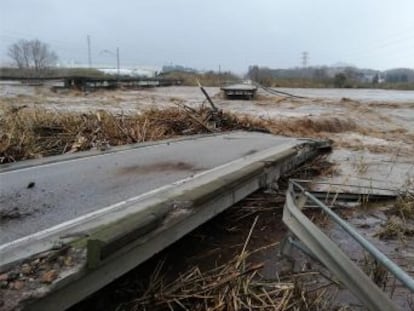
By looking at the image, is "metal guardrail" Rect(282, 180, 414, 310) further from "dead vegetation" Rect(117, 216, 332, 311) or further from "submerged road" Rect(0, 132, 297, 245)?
"submerged road" Rect(0, 132, 297, 245)

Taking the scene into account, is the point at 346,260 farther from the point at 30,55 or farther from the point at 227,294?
the point at 30,55

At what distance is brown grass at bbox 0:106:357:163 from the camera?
634cm

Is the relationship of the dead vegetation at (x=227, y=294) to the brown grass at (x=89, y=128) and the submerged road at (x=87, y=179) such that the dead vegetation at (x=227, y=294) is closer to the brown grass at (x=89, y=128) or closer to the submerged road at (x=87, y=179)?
the submerged road at (x=87, y=179)

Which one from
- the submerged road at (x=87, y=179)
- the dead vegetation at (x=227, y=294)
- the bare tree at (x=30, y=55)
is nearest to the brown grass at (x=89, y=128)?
the submerged road at (x=87, y=179)

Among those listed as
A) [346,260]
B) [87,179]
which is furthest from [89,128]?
[346,260]

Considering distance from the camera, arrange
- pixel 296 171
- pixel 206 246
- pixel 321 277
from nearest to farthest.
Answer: pixel 321 277 → pixel 206 246 → pixel 296 171

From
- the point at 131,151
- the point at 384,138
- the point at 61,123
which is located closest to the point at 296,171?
the point at 131,151

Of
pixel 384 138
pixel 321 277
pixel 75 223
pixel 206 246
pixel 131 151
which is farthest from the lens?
pixel 384 138

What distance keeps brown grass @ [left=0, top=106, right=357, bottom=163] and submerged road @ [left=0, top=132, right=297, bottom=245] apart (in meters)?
0.95

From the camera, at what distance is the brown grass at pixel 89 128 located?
6336 mm

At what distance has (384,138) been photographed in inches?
512

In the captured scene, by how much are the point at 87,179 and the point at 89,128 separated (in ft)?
11.2

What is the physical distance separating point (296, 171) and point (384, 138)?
260 inches

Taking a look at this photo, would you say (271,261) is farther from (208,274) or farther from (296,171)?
(296,171)
